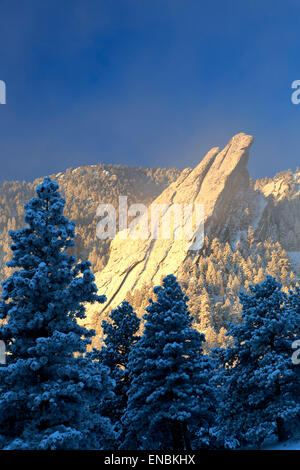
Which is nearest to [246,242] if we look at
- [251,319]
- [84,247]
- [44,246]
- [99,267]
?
[99,267]

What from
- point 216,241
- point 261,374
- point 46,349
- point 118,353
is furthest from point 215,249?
point 46,349

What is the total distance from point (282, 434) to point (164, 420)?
6.10m

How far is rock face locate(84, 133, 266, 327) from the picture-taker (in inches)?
4419

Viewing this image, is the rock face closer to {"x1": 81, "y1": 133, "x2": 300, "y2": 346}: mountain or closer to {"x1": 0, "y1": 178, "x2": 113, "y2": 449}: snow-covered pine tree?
{"x1": 81, "y1": 133, "x2": 300, "y2": 346}: mountain

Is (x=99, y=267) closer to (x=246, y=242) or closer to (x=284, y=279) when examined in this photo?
(x=246, y=242)

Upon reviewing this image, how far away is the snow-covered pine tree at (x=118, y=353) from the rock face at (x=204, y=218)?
78414 millimetres

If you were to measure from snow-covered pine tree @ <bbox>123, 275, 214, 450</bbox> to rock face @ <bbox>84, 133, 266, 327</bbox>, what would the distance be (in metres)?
82.8

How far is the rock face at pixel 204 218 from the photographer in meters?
112

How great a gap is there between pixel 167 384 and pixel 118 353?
20.7ft

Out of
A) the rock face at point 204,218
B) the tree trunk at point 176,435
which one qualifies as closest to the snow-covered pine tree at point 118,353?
the tree trunk at point 176,435

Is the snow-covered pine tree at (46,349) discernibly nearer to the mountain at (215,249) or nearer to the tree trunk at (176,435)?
the tree trunk at (176,435)

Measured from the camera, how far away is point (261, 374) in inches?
706

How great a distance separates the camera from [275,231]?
455ft

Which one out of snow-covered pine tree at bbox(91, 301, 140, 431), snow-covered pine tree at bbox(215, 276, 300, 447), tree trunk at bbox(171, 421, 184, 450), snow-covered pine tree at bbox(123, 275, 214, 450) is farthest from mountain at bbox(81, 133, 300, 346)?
tree trunk at bbox(171, 421, 184, 450)
